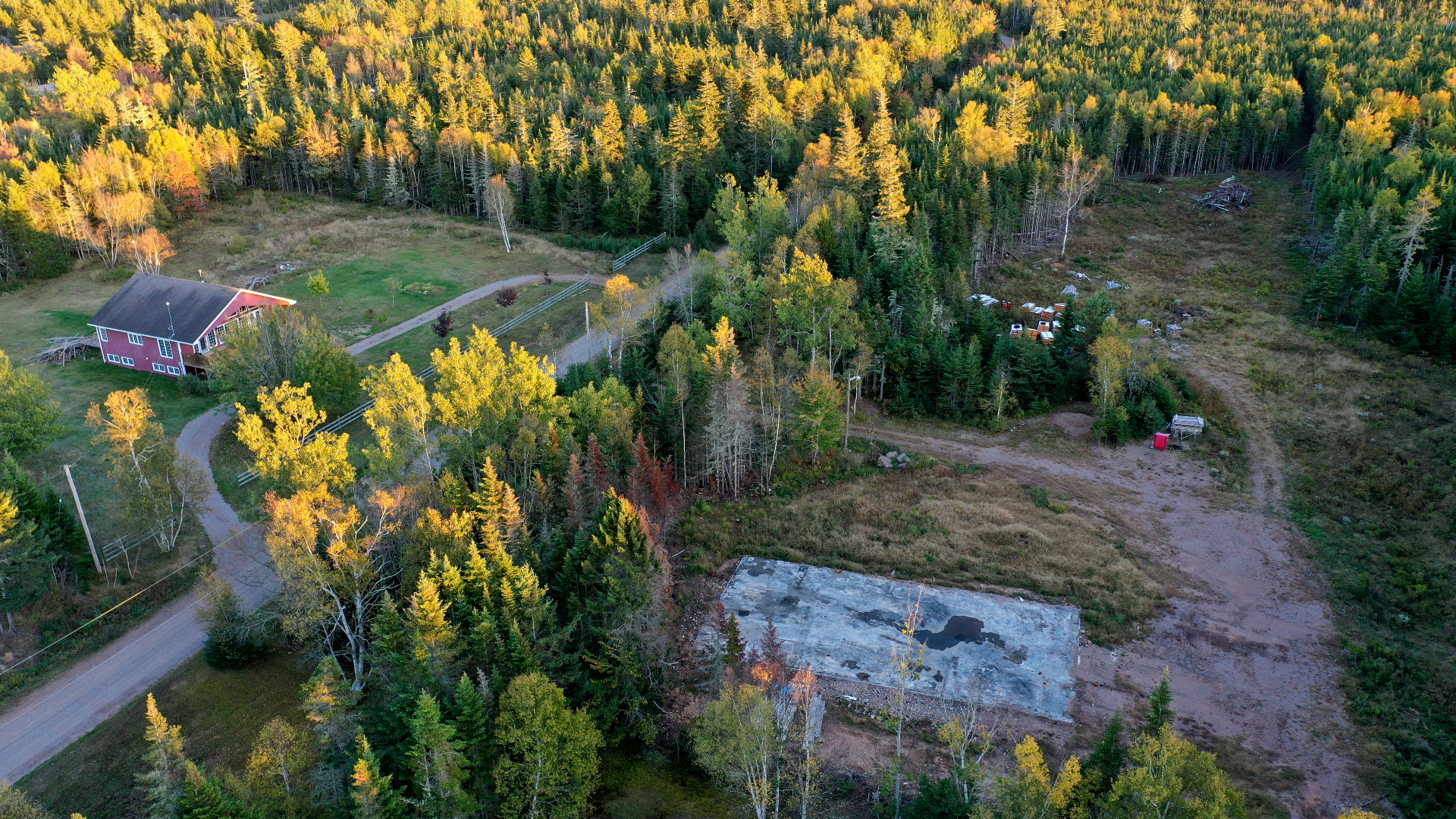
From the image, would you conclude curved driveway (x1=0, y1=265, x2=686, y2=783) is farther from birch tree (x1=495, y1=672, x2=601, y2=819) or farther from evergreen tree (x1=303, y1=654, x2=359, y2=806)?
birch tree (x1=495, y1=672, x2=601, y2=819)

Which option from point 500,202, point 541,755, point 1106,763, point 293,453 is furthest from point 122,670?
point 500,202

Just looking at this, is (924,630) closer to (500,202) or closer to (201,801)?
(201,801)

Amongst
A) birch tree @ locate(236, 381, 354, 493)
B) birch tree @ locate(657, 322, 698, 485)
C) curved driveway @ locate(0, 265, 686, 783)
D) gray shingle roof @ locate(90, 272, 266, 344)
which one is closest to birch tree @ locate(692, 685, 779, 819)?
birch tree @ locate(236, 381, 354, 493)

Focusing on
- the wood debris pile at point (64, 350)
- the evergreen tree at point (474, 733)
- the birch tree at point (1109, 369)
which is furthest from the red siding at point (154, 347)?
the birch tree at point (1109, 369)

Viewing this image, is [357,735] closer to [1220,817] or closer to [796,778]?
[796,778]

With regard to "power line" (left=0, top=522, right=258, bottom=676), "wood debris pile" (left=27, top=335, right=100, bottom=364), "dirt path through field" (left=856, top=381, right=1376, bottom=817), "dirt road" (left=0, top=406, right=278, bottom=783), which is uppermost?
"wood debris pile" (left=27, top=335, right=100, bottom=364)
